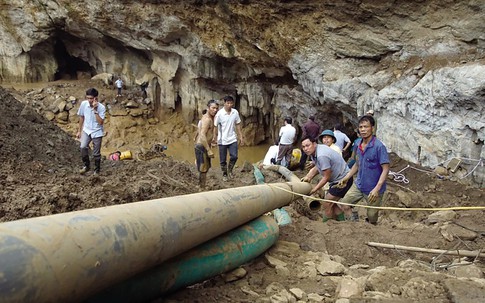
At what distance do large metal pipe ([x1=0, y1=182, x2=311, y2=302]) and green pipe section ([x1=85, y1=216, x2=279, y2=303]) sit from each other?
7.5 inches

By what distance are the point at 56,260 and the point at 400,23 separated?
971 centimetres

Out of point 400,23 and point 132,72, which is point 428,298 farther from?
point 132,72

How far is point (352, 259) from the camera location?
3.69 metres

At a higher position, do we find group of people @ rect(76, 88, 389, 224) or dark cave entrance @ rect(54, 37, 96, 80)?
dark cave entrance @ rect(54, 37, 96, 80)

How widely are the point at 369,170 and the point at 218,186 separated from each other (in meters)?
2.76

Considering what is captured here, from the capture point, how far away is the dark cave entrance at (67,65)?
2078 cm

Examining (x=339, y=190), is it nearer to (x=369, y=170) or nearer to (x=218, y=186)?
(x=369, y=170)

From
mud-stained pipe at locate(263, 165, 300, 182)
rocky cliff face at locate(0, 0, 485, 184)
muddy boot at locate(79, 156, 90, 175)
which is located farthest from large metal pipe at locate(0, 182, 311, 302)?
rocky cliff face at locate(0, 0, 485, 184)

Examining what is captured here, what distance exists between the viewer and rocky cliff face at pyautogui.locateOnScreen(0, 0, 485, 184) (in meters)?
8.22

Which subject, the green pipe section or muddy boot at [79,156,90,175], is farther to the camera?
muddy boot at [79,156,90,175]

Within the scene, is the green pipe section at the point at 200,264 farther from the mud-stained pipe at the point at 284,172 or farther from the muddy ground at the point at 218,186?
the mud-stained pipe at the point at 284,172

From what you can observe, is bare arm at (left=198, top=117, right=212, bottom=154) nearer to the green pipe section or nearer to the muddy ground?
the muddy ground

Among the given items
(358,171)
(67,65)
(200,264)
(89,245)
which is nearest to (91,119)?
(358,171)

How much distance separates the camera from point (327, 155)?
5027mm
